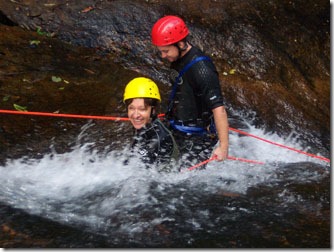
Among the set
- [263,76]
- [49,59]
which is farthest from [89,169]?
[263,76]

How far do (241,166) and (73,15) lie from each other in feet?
16.2

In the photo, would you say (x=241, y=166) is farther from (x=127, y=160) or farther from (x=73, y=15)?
(x=73, y=15)

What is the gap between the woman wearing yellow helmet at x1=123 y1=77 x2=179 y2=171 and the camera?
16.8ft

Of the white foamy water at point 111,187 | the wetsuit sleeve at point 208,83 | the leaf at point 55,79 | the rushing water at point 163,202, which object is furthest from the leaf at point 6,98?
the wetsuit sleeve at point 208,83

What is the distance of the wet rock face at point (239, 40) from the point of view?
27.4 ft

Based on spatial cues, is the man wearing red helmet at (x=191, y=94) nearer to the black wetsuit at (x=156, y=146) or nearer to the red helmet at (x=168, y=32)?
the red helmet at (x=168, y=32)

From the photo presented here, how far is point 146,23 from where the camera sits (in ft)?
30.4

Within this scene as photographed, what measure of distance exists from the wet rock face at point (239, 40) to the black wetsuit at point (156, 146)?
3.17 meters

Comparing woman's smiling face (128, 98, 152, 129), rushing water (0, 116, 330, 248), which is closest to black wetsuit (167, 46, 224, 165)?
rushing water (0, 116, 330, 248)

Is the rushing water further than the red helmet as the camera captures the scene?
No

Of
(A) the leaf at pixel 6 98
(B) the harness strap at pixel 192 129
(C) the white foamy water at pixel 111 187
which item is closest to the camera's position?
(C) the white foamy water at pixel 111 187

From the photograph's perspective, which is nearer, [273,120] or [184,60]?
[184,60]

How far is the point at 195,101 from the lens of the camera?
5.34 m

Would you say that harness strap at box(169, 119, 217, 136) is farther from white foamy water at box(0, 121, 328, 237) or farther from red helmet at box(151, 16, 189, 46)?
red helmet at box(151, 16, 189, 46)
